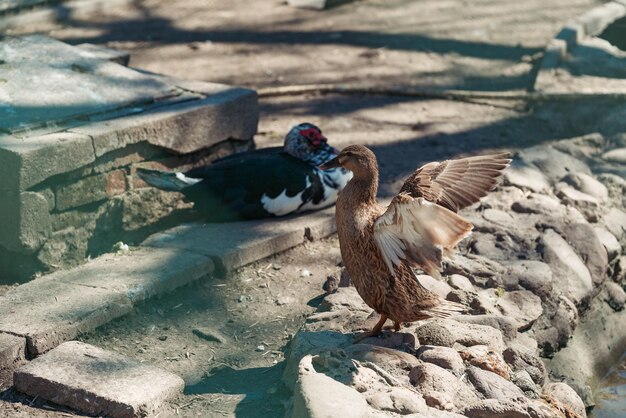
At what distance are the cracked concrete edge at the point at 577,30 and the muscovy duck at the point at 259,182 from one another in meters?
2.99

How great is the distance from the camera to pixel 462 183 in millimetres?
4094

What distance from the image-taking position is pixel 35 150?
505 centimetres

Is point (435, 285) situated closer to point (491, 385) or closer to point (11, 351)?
point (491, 385)

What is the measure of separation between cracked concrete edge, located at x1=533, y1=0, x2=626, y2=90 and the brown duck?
13.9 feet

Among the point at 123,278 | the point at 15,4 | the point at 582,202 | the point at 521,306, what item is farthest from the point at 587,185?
the point at 15,4

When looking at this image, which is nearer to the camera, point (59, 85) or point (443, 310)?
point (443, 310)

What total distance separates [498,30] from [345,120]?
3.17 m

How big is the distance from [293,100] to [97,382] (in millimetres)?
4092

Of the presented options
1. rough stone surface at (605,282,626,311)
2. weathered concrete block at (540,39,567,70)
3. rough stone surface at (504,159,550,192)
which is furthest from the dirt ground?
rough stone surface at (605,282,626,311)

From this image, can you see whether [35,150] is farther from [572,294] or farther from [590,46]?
[590,46]

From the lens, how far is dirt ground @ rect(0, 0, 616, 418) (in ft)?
14.3

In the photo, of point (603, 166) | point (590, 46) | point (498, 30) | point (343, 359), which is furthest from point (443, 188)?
point (498, 30)

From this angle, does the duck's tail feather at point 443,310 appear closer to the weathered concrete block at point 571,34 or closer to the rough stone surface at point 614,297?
the rough stone surface at point 614,297

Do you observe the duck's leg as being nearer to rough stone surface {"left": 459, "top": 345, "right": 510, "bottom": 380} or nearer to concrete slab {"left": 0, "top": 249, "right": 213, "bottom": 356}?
rough stone surface {"left": 459, "top": 345, "right": 510, "bottom": 380}
